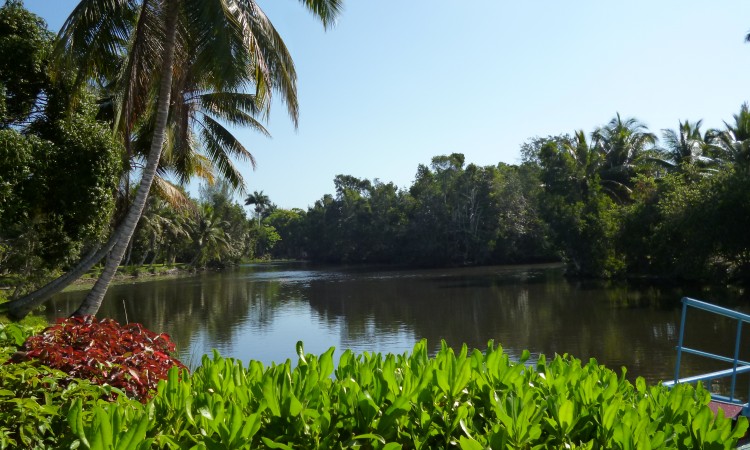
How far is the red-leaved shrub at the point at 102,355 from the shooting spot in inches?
113

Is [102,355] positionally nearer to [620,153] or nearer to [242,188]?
[242,188]

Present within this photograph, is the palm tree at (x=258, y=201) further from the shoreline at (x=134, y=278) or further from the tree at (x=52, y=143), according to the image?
the tree at (x=52, y=143)

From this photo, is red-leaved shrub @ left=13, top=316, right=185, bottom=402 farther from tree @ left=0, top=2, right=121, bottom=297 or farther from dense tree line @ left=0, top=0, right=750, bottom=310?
tree @ left=0, top=2, right=121, bottom=297

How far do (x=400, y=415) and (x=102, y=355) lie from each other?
1683 millimetres

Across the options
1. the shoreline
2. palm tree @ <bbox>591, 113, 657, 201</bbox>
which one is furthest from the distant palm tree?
palm tree @ <bbox>591, 113, 657, 201</bbox>

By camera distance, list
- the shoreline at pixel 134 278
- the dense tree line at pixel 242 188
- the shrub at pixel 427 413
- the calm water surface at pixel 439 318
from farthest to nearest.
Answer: the shoreline at pixel 134 278 < the calm water surface at pixel 439 318 < the dense tree line at pixel 242 188 < the shrub at pixel 427 413

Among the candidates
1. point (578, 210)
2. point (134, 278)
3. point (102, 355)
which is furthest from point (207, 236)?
point (102, 355)

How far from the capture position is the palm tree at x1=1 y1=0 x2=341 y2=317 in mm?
9599

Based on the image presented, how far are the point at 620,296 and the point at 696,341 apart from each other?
960 cm

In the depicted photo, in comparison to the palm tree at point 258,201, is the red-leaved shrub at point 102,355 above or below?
below

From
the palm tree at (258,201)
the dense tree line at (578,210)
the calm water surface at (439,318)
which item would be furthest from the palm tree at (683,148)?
the palm tree at (258,201)

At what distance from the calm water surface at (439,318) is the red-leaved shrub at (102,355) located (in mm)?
8839

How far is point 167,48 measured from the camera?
10188 millimetres

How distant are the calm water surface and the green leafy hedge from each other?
1012 cm
